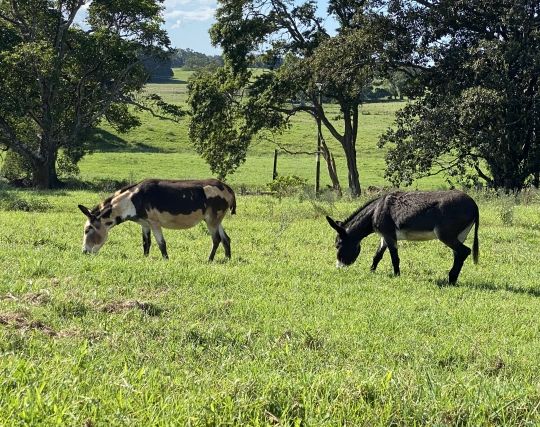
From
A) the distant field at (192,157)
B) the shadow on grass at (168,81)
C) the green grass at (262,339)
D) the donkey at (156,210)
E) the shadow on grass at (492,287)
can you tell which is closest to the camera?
the green grass at (262,339)

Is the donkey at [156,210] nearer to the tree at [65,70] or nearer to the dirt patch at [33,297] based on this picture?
the dirt patch at [33,297]

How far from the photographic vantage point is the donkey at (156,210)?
1180cm

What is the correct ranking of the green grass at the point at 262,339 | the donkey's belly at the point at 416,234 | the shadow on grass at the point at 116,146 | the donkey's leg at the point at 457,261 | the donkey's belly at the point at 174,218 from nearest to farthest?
the green grass at the point at 262,339 < the donkey's leg at the point at 457,261 < the donkey's belly at the point at 416,234 < the donkey's belly at the point at 174,218 < the shadow on grass at the point at 116,146

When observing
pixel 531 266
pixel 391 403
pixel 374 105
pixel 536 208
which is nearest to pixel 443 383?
pixel 391 403

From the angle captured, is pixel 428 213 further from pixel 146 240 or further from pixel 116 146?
pixel 116 146

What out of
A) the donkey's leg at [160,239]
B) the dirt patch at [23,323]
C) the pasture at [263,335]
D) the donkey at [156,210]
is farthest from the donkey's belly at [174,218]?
the dirt patch at [23,323]

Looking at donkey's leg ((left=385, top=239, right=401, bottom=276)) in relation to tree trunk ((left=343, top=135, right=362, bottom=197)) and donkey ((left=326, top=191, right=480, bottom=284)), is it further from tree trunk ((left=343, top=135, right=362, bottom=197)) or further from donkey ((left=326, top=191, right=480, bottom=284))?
tree trunk ((left=343, top=135, right=362, bottom=197))

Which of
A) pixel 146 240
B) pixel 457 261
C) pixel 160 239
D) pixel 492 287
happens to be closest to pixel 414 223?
pixel 457 261

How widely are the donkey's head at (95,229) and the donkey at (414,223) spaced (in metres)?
4.52

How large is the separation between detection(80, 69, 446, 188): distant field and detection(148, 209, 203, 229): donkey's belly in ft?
76.9

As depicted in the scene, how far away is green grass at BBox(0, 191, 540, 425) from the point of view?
12.8 feet

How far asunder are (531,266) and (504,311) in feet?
13.5

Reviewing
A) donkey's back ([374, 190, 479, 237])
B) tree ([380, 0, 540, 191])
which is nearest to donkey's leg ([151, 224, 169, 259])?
donkey's back ([374, 190, 479, 237])

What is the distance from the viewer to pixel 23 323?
19.7ft
